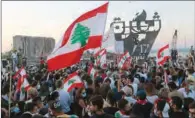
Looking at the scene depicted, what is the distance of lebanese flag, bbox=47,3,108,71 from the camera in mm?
6225


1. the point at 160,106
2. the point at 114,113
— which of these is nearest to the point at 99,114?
the point at 114,113

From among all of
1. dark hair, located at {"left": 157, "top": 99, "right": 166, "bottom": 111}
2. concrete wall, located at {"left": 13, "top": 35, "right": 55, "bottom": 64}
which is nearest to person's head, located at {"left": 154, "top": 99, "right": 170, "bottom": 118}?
dark hair, located at {"left": 157, "top": 99, "right": 166, "bottom": 111}

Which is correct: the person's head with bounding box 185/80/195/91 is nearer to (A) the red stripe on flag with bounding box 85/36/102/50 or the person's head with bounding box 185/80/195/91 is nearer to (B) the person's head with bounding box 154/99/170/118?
(B) the person's head with bounding box 154/99/170/118

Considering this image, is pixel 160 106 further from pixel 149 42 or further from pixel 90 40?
pixel 149 42

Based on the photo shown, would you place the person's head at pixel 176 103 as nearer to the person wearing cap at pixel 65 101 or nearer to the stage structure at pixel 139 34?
the person wearing cap at pixel 65 101

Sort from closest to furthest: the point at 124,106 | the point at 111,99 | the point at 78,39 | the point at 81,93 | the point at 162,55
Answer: the point at 124,106 < the point at 111,99 < the point at 78,39 < the point at 81,93 < the point at 162,55

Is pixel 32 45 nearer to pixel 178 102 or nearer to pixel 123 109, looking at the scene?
pixel 123 109

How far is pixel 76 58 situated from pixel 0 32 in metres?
1.42

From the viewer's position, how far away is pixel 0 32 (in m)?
5.55

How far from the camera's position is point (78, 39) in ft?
21.5

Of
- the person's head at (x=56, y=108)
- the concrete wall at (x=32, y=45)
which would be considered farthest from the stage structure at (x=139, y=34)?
the person's head at (x=56, y=108)

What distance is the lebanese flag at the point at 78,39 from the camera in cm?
622

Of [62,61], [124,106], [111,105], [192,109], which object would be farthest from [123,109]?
[62,61]

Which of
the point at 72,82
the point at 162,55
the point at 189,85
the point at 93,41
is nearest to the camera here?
the point at 93,41
